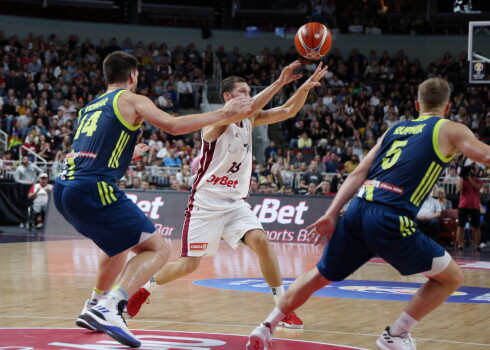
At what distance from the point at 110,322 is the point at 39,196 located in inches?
588

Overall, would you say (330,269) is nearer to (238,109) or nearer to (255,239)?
(238,109)

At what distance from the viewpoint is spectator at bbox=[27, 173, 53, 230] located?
19625mm

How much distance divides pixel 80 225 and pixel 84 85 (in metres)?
21.2

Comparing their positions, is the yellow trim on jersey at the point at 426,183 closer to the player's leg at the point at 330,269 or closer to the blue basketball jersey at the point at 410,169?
the blue basketball jersey at the point at 410,169

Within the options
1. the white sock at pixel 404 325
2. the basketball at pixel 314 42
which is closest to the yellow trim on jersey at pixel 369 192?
the white sock at pixel 404 325

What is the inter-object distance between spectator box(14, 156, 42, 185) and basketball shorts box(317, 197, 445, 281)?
1676cm

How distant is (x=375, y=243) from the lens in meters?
5.04

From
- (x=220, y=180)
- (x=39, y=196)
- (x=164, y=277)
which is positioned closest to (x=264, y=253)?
(x=220, y=180)

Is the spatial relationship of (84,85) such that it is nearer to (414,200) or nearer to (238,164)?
(238,164)

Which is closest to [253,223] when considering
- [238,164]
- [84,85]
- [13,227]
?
[238,164]

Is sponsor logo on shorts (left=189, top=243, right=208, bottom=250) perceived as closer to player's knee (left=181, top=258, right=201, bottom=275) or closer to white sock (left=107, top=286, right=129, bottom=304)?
player's knee (left=181, top=258, right=201, bottom=275)

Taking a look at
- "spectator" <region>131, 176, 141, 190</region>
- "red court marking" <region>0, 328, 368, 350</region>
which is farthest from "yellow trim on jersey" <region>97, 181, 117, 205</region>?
"spectator" <region>131, 176, 141, 190</region>

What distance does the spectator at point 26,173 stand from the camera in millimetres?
20828

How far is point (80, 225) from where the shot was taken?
576 centimetres
